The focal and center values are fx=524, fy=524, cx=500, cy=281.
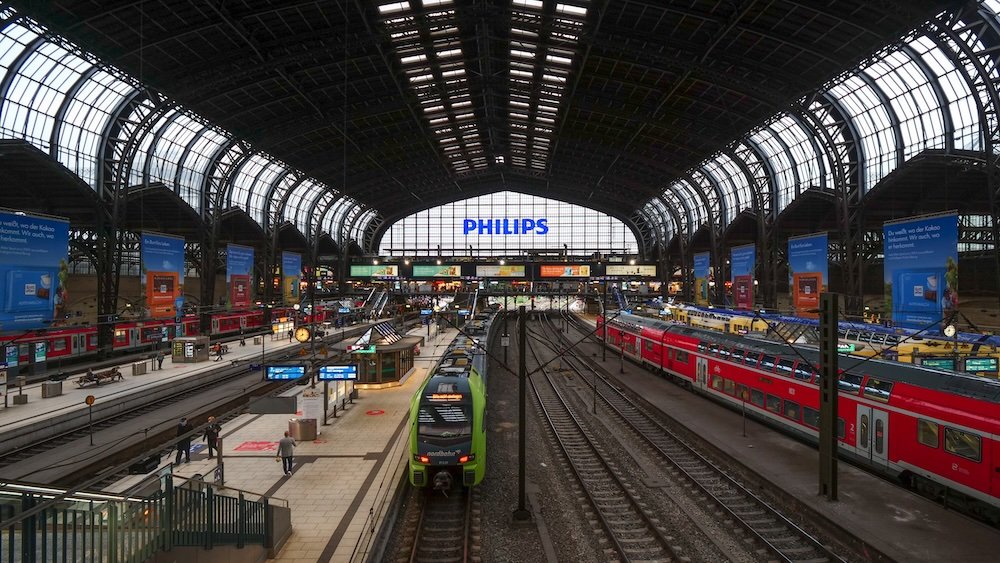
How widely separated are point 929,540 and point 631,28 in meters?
29.7

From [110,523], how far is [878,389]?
17422 millimetres

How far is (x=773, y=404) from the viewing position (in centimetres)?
1994

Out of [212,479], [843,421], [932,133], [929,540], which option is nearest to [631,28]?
[932,133]

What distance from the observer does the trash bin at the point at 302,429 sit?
19531 millimetres

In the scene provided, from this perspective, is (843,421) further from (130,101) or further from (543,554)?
(130,101)

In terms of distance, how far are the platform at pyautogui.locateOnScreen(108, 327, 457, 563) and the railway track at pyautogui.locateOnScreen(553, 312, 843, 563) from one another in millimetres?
8737

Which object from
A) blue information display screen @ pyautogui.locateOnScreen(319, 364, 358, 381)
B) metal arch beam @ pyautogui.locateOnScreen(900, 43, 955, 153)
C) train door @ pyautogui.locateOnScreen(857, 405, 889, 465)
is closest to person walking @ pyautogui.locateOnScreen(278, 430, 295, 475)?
blue information display screen @ pyautogui.locateOnScreen(319, 364, 358, 381)

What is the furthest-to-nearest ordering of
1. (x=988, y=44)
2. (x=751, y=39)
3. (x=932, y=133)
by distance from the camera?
(x=932, y=133), (x=751, y=39), (x=988, y=44)

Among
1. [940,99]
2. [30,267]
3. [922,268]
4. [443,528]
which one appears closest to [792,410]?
[922,268]

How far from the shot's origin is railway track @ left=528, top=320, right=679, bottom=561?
11.8 m

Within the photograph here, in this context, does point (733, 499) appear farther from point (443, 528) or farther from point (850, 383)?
point (443, 528)

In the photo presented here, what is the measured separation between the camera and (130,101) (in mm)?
35000

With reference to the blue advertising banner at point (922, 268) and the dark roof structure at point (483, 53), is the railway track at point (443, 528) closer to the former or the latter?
the blue advertising banner at point (922, 268)

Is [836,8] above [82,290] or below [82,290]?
above
